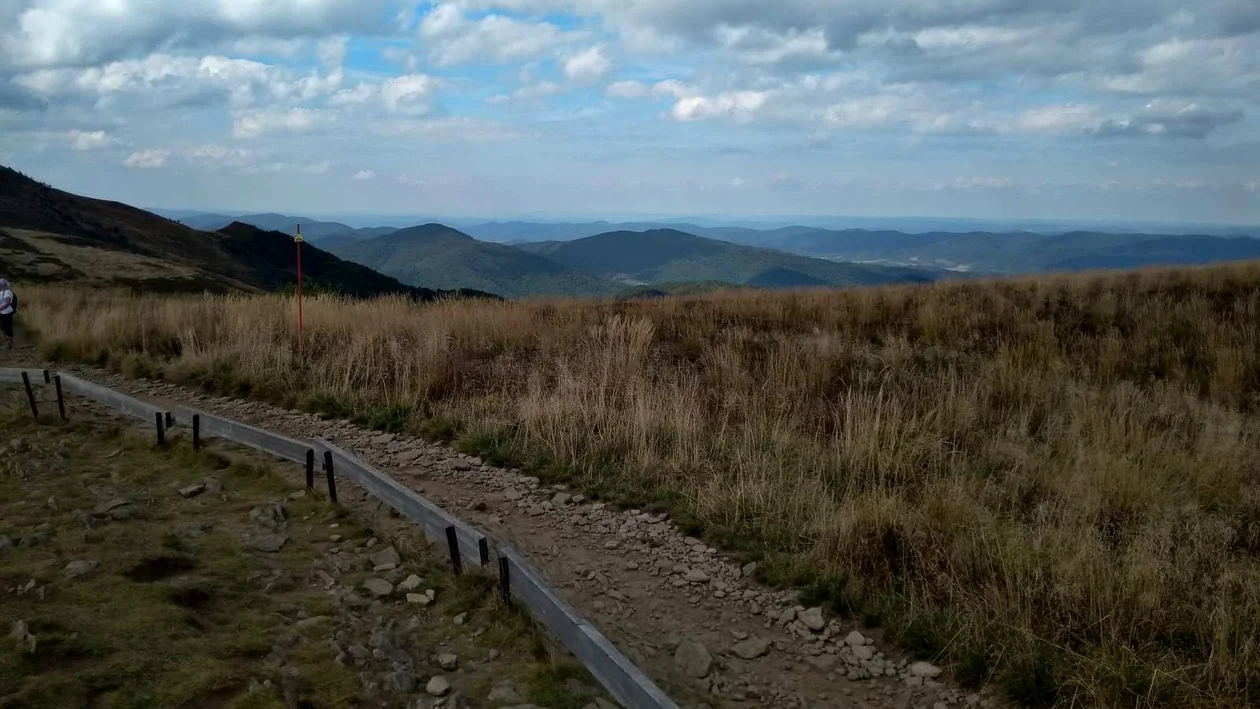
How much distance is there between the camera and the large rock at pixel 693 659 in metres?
3.77

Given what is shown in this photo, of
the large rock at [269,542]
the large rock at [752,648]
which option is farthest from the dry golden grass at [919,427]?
the large rock at [269,542]

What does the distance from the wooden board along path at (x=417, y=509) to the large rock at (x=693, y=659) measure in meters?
1.26

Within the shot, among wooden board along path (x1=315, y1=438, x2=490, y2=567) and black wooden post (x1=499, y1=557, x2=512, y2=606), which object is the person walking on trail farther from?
black wooden post (x1=499, y1=557, x2=512, y2=606)

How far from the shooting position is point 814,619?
13.8ft

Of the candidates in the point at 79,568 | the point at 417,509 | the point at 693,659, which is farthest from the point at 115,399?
the point at 693,659

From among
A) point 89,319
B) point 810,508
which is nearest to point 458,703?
point 810,508

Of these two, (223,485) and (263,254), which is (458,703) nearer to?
(223,485)

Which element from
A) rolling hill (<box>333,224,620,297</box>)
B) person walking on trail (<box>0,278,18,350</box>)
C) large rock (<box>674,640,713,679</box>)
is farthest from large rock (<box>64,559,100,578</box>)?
rolling hill (<box>333,224,620,297</box>)

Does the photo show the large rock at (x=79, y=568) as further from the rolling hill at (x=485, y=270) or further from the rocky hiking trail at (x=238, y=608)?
the rolling hill at (x=485, y=270)

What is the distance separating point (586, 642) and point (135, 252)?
191 ft

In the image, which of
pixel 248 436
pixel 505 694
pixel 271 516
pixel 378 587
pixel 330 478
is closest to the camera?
pixel 505 694

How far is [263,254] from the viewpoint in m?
70.8

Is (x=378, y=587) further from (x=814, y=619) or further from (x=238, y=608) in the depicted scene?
(x=814, y=619)

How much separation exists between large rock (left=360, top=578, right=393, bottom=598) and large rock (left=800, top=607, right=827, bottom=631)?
242 centimetres
